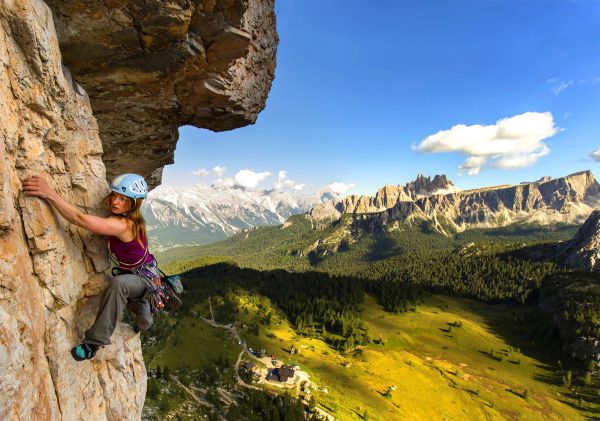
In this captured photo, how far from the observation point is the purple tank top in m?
9.33

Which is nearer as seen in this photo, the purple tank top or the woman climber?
the woman climber

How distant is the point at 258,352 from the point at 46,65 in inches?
3710

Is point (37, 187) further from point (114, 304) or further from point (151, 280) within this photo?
point (151, 280)

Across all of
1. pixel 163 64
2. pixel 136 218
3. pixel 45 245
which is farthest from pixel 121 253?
pixel 163 64

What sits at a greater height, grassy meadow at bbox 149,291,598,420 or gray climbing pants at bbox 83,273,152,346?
gray climbing pants at bbox 83,273,152,346

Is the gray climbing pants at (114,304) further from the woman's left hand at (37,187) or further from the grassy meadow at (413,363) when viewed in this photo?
the grassy meadow at (413,363)

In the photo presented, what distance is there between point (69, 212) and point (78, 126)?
3.17 metres

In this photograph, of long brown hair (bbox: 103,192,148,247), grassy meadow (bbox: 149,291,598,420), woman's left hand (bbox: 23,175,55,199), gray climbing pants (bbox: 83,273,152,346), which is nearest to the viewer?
woman's left hand (bbox: 23,175,55,199)

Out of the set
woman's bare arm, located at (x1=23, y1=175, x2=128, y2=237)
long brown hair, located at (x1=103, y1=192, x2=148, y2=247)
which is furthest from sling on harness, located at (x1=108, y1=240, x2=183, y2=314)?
woman's bare arm, located at (x1=23, y1=175, x2=128, y2=237)

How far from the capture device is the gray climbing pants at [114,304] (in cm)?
848

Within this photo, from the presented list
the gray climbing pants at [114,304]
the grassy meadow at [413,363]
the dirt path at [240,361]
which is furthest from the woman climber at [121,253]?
the grassy meadow at [413,363]

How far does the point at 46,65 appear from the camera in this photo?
321 inches

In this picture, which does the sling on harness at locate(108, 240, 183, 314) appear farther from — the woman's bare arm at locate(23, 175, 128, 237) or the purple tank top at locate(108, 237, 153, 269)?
the woman's bare arm at locate(23, 175, 128, 237)

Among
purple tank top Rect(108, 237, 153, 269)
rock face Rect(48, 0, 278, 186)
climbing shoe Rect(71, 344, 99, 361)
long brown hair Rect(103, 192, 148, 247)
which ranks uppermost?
rock face Rect(48, 0, 278, 186)
